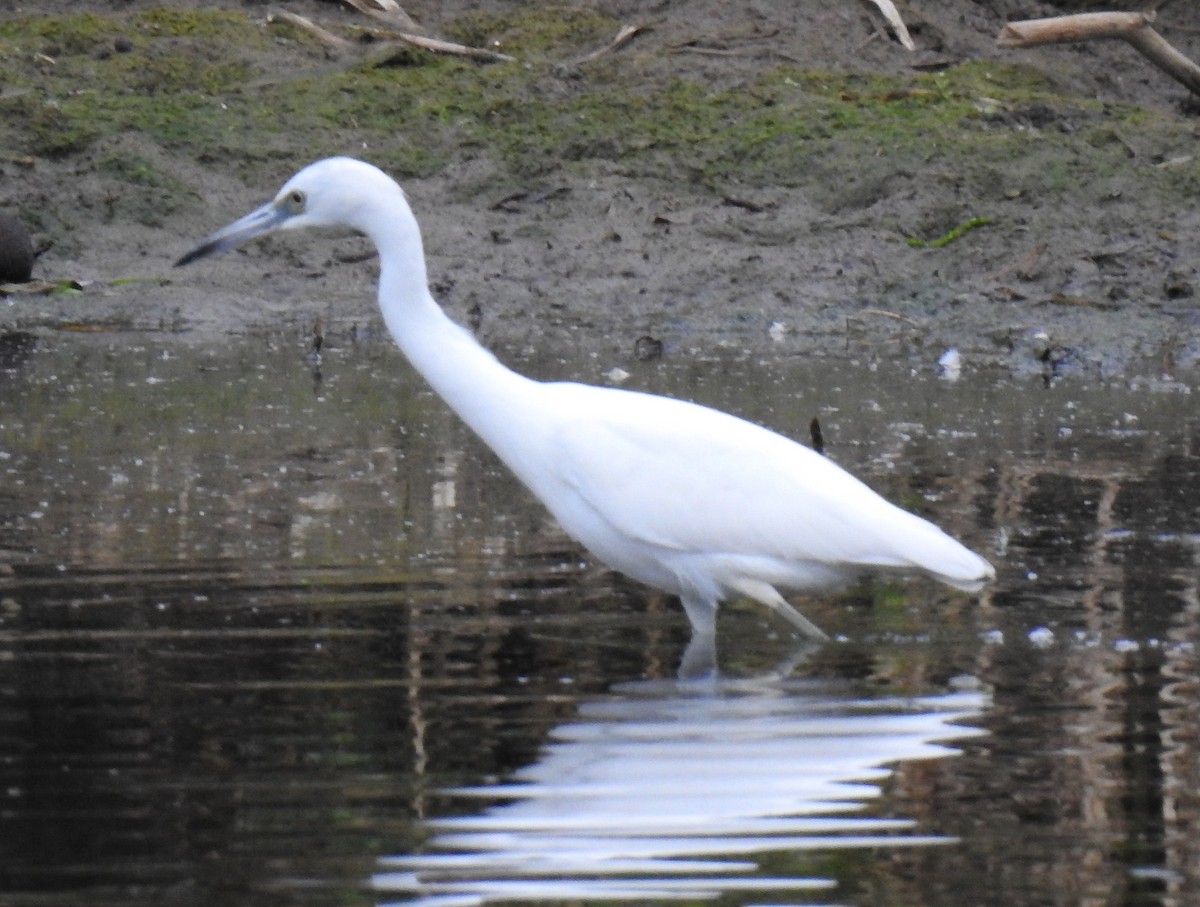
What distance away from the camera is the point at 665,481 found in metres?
5.70

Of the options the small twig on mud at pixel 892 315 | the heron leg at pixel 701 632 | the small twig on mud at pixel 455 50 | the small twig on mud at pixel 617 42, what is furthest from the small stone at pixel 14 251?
the heron leg at pixel 701 632

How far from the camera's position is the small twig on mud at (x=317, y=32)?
50.9 feet

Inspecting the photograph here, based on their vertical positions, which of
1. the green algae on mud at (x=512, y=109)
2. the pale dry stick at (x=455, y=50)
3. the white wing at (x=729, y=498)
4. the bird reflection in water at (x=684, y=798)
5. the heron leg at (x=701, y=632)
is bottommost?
the bird reflection in water at (x=684, y=798)

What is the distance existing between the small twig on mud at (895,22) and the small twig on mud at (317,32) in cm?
394

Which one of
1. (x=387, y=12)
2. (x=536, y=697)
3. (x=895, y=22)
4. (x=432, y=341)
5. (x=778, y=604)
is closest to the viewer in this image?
(x=536, y=697)

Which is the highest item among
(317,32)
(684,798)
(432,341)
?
(317,32)

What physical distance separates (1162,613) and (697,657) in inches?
50.7

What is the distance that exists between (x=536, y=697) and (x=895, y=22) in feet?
38.4

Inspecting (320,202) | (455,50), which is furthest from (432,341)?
(455,50)

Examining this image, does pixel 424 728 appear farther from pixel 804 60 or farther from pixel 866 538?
pixel 804 60

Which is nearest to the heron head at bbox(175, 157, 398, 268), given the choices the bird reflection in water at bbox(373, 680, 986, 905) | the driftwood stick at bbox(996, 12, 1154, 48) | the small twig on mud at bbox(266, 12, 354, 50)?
the bird reflection in water at bbox(373, 680, 986, 905)

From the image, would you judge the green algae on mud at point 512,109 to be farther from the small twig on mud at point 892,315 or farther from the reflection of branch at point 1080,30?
the small twig on mud at point 892,315

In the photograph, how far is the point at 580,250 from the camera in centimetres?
1327

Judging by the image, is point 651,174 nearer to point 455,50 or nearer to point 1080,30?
point 455,50
